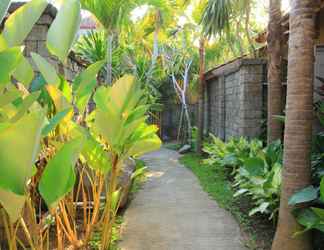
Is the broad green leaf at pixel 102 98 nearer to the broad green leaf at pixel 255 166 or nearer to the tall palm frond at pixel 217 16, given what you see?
the broad green leaf at pixel 255 166

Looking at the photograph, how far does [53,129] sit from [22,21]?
53 centimetres

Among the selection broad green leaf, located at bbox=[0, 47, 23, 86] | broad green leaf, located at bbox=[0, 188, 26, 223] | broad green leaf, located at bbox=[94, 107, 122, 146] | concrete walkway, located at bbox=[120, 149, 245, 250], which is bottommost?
concrete walkway, located at bbox=[120, 149, 245, 250]

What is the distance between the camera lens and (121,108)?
2.16 meters

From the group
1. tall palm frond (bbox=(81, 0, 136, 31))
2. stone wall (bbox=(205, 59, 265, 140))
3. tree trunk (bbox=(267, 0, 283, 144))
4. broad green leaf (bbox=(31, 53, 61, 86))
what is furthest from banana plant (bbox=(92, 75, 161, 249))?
stone wall (bbox=(205, 59, 265, 140))

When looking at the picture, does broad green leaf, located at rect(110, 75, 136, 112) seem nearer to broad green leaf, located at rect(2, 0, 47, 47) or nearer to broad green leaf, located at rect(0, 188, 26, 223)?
broad green leaf, located at rect(2, 0, 47, 47)

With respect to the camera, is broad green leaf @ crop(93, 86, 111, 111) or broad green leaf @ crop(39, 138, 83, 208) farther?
broad green leaf @ crop(93, 86, 111, 111)

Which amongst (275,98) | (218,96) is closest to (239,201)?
(275,98)

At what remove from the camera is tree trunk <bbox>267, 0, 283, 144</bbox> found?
18.1 feet

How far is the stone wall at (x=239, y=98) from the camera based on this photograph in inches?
297

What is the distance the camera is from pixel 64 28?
207cm

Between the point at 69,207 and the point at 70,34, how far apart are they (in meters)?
1.14

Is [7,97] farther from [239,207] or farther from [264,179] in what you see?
[239,207]

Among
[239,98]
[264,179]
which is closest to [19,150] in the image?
[264,179]

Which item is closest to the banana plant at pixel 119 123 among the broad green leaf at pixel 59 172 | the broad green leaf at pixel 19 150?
the broad green leaf at pixel 59 172
